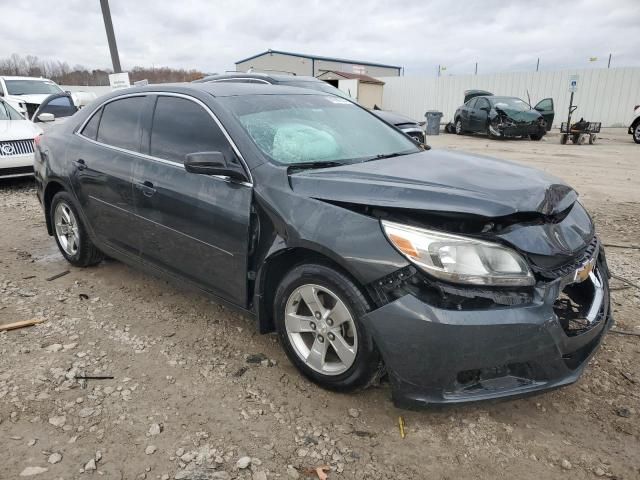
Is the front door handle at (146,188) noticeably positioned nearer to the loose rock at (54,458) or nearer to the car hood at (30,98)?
the loose rock at (54,458)

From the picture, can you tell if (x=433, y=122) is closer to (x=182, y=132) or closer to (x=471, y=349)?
(x=182, y=132)

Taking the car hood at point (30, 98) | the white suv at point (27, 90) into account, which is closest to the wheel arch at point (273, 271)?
the white suv at point (27, 90)

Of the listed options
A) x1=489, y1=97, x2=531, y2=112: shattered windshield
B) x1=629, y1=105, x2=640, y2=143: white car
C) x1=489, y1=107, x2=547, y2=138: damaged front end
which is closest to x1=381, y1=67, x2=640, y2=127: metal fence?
x1=629, y1=105, x2=640, y2=143: white car

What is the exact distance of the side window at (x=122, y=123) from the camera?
3.51m

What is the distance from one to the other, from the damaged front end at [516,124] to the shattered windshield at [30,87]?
14.1 meters

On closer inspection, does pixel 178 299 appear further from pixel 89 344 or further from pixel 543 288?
pixel 543 288

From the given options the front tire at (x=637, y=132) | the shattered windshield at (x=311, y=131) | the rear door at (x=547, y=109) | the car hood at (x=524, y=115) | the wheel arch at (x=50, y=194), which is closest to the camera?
the shattered windshield at (x=311, y=131)

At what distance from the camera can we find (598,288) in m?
2.54

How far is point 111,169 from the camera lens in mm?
3582

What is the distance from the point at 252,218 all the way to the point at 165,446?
1.22 metres

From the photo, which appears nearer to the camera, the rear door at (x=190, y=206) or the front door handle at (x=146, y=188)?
the rear door at (x=190, y=206)

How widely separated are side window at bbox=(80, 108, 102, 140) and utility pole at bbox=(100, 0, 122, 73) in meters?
9.75

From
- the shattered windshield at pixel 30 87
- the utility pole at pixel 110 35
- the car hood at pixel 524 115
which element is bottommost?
the car hood at pixel 524 115

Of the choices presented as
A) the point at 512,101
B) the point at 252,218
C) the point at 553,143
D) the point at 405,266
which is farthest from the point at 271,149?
the point at 512,101
